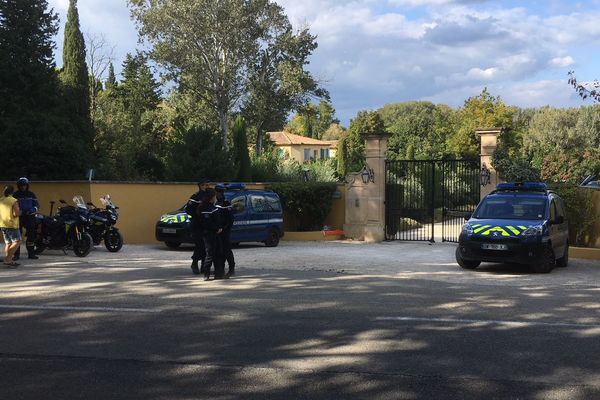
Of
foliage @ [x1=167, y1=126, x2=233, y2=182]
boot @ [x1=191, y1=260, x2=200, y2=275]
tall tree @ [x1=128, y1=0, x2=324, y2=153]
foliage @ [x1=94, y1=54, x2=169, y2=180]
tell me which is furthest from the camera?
tall tree @ [x1=128, y1=0, x2=324, y2=153]

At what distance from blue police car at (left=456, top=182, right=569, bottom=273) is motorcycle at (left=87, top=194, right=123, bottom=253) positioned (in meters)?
8.43

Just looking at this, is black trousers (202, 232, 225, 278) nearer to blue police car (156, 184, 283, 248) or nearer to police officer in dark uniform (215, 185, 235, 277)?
police officer in dark uniform (215, 185, 235, 277)

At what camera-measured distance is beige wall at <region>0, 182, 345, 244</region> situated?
61.7ft

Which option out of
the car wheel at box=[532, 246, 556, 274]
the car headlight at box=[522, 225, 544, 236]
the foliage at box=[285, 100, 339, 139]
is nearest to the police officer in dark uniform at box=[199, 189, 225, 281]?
the car headlight at box=[522, 225, 544, 236]

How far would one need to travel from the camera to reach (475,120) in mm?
55375

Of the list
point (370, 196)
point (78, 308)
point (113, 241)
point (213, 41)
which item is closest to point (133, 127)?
point (213, 41)

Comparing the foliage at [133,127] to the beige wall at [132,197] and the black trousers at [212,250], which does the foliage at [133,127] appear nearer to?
the beige wall at [132,197]

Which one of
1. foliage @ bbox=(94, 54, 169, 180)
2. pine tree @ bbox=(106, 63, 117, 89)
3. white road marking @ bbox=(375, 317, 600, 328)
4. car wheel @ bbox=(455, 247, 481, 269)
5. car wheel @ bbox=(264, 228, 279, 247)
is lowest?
white road marking @ bbox=(375, 317, 600, 328)

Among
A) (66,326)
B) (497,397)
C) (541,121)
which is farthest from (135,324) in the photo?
(541,121)

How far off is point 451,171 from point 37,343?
17.1 metres

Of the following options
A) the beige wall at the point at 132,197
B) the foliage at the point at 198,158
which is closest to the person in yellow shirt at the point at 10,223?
the beige wall at the point at 132,197

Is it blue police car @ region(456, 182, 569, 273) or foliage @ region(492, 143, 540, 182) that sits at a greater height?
foliage @ region(492, 143, 540, 182)

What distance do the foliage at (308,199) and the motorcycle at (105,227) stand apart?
6776 mm

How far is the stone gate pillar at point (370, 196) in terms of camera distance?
21125 mm
